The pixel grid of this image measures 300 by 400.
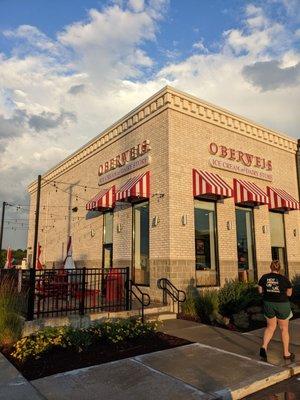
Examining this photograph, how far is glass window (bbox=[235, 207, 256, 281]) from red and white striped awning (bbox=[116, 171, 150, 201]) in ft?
Result: 13.3

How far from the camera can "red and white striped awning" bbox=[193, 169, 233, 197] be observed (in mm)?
12773

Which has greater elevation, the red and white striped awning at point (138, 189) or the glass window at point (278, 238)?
the red and white striped awning at point (138, 189)

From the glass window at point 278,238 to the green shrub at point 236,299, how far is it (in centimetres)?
439

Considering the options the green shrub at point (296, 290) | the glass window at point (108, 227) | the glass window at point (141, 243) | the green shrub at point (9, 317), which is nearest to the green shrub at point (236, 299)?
the green shrub at point (296, 290)

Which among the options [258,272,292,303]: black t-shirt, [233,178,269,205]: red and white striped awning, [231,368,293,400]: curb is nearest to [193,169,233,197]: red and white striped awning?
[233,178,269,205]: red and white striped awning

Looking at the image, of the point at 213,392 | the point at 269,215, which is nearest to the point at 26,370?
the point at 213,392

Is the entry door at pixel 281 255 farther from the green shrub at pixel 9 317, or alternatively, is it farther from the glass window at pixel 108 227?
the green shrub at pixel 9 317

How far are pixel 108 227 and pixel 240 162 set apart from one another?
613 cm

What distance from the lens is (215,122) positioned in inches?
575

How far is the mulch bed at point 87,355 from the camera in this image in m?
6.13

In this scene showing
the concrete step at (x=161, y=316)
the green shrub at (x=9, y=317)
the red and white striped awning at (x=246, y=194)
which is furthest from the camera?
the red and white striped awning at (x=246, y=194)

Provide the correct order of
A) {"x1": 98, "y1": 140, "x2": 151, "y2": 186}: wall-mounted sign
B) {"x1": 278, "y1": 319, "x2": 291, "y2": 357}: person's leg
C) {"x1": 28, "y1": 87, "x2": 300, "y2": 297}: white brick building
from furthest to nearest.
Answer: {"x1": 98, "y1": 140, "x2": 151, "y2": 186}: wall-mounted sign
{"x1": 28, "y1": 87, "x2": 300, "y2": 297}: white brick building
{"x1": 278, "y1": 319, "x2": 291, "y2": 357}: person's leg

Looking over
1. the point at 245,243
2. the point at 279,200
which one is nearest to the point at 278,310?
the point at 245,243

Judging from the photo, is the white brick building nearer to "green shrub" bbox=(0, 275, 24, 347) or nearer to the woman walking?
"green shrub" bbox=(0, 275, 24, 347)
